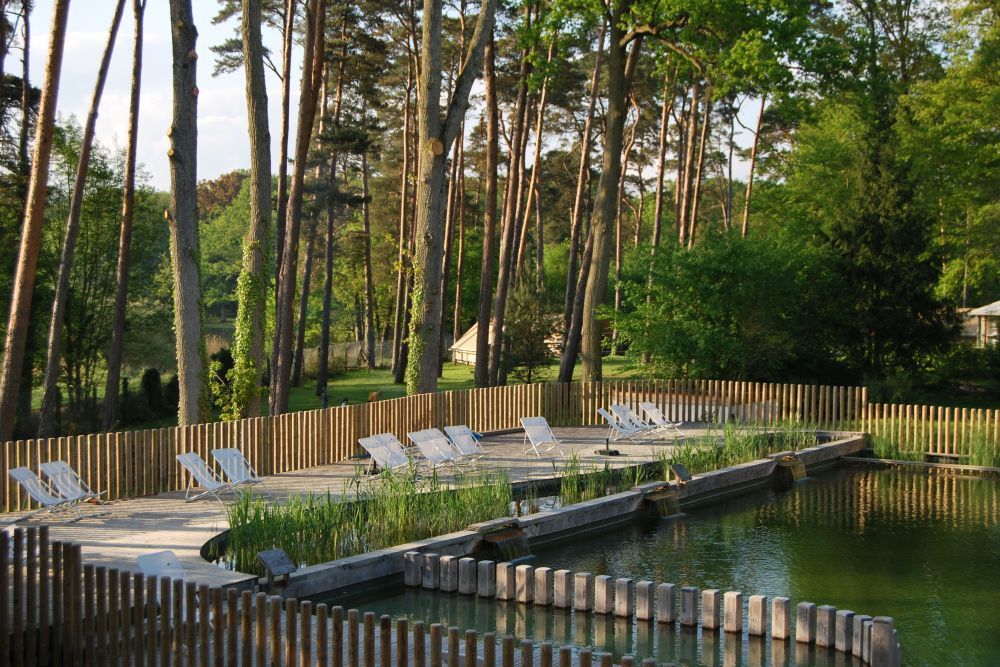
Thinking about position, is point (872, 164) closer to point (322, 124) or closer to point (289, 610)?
point (322, 124)

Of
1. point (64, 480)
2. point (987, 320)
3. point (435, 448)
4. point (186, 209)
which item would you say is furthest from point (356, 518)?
point (987, 320)

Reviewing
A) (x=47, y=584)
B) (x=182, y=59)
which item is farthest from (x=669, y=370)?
(x=47, y=584)

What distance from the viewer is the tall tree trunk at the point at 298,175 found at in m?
20.7

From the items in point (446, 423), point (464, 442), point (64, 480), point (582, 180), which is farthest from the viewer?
point (582, 180)

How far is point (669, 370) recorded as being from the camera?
25453mm

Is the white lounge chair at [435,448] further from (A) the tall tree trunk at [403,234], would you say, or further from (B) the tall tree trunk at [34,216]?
(A) the tall tree trunk at [403,234]

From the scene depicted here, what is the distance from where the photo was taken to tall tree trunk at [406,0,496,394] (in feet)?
62.9

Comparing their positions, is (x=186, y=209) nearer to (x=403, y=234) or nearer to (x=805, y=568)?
(x=805, y=568)

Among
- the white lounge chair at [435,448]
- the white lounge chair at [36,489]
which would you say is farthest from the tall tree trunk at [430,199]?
the white lounge chair at [36,489]

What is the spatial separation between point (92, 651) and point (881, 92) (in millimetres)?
23651

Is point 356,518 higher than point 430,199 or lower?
lower

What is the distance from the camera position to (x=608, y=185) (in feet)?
78.3

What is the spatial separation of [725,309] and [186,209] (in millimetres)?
13355

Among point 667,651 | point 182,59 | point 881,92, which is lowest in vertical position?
point 667,651
